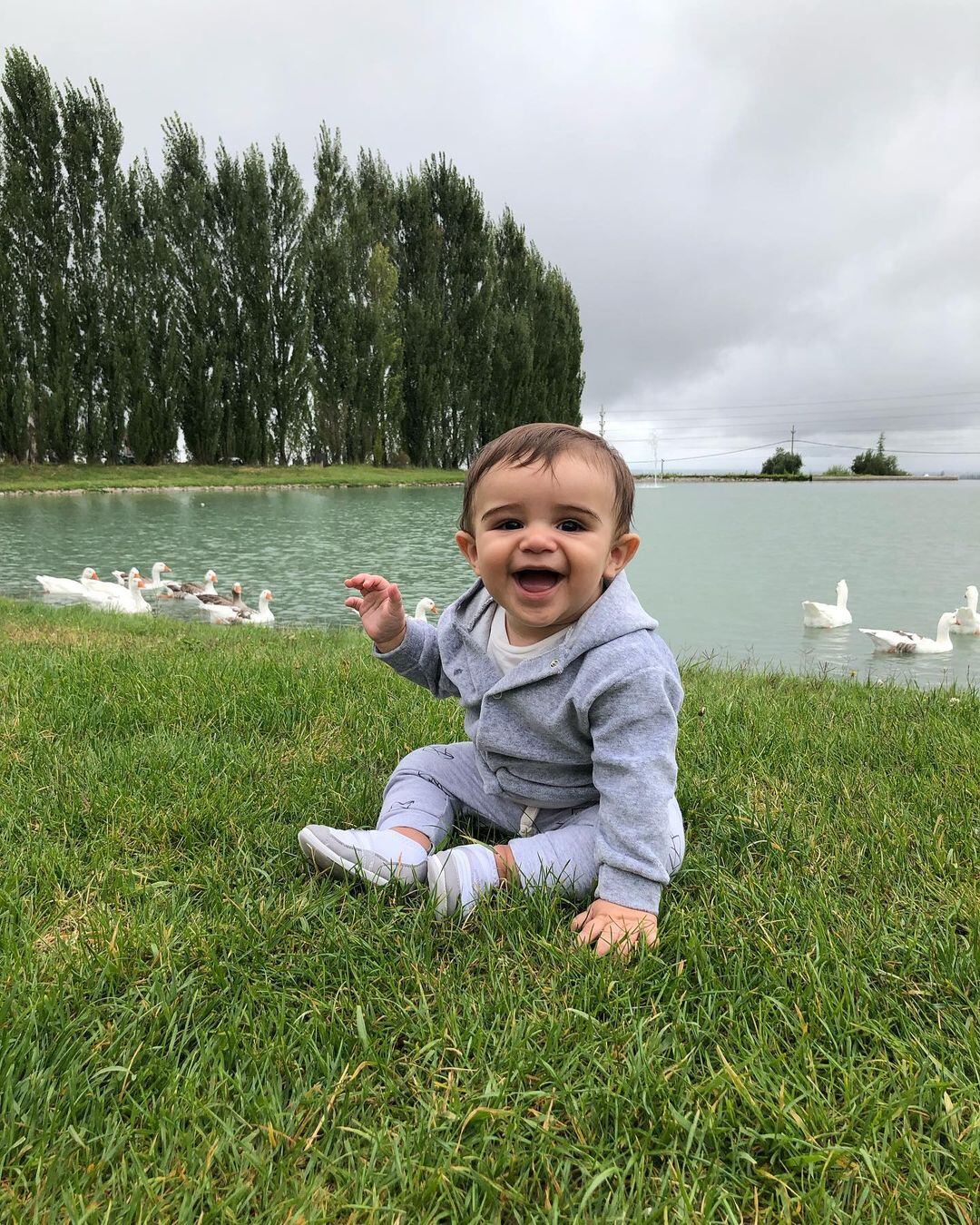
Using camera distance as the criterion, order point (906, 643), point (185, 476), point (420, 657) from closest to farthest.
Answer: point (420, 657) → point (906, 643) → point (185, 476)

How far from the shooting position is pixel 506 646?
1897 mm

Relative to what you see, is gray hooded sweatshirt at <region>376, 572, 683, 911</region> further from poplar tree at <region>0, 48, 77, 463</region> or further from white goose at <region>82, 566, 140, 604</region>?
poplar tree at <region>0, 48, 77, 463</region>

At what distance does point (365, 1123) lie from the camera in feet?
3.62

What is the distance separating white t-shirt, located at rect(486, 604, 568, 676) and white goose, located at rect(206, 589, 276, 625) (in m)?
6.57

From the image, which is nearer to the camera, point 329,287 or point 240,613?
point 240,613

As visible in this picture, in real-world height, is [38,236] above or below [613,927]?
above

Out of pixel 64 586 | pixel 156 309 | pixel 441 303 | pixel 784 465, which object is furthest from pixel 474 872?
pixel 784 465

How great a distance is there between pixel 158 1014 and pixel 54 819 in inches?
34.7

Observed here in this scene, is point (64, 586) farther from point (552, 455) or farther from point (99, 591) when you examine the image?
point (552, 455)

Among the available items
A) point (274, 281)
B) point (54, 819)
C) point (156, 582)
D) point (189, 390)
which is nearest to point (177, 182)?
point (274, 281)

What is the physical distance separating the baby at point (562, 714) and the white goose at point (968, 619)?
29.0 ft

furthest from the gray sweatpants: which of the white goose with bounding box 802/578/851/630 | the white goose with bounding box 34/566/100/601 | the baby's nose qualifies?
the white goose with bounding box 34/566/100/601

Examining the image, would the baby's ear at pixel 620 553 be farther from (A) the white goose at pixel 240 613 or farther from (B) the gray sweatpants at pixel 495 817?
(A) the white goose at pixel 240 613

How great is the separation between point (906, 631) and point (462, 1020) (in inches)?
349
